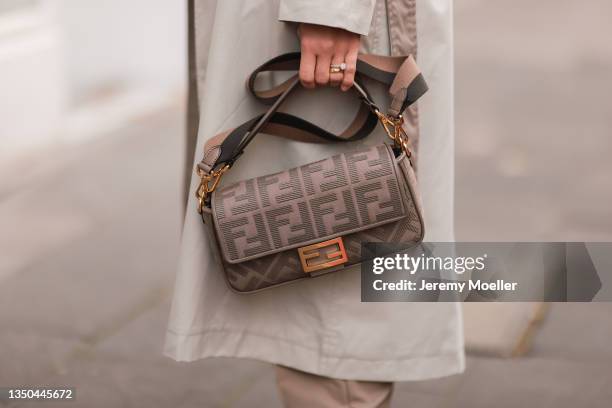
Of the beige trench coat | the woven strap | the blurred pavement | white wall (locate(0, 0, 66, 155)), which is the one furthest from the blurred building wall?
the woven strap

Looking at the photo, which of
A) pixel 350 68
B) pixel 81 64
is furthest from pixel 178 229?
pixel 350 68

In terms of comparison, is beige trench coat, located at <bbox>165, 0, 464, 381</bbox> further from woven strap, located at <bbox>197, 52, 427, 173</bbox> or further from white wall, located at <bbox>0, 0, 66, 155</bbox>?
white wall, located at <bbox>0, 0, 66, 155</bbox>

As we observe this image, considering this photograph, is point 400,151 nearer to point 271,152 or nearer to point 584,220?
point 271,152

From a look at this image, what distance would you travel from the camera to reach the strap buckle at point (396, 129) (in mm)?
1910

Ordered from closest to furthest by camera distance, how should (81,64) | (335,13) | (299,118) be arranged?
(335,13) < (299,118) < (81,64)

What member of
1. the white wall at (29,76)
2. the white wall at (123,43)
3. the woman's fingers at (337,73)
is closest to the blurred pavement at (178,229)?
the white wall at (29,76)

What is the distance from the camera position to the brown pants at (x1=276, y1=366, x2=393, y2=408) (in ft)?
6.81

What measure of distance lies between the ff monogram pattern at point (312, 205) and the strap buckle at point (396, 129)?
1.3 inches

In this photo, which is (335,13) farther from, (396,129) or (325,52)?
(396,129)

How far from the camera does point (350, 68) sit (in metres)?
1.89

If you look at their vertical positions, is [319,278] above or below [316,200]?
below

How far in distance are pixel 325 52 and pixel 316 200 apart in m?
0.26

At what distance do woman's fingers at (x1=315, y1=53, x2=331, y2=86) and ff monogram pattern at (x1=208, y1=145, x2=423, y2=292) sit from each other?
0.45 ft

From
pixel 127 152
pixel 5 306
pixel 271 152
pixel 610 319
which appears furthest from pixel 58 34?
pixel 271 152
